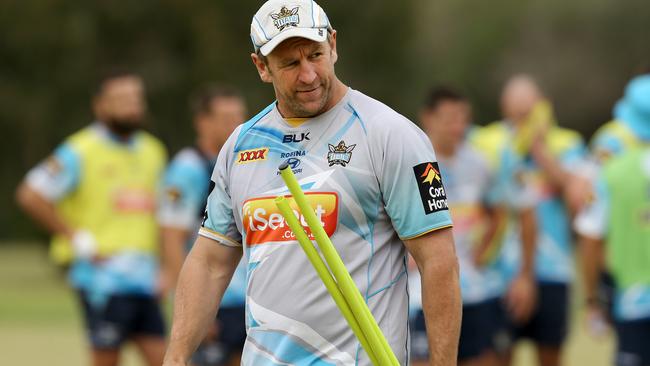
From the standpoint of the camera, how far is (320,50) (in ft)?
16.9

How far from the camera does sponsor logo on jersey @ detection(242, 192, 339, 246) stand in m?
5.11

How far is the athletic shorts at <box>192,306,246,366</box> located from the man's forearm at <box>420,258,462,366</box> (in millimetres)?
5731

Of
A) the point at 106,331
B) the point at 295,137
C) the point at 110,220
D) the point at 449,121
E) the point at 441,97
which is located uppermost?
the point at 441,97

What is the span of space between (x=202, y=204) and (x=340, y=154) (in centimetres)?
586

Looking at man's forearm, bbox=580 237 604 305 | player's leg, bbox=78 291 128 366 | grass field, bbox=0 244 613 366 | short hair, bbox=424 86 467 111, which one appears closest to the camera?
man's forearm, bbox=580 237 604 305

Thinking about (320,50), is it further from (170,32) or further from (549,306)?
(170,32)

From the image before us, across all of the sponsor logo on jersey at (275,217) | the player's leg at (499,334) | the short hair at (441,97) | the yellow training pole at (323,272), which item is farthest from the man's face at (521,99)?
the yellow training pole at (323,272)

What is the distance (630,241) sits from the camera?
8328 mm

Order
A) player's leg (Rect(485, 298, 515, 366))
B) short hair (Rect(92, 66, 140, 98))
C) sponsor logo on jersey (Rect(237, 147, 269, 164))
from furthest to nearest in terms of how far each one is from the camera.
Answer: short hair (Rect(92, 66, 140, 98)) < player's leg (Rect(485, 298, 515, 366)) < sponsor logo on jersey (Rect(237, 147, 269, 164))

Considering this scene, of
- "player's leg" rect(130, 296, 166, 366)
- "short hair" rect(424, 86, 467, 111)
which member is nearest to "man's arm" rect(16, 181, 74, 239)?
"player's leg" rect(130, 296, 166, 366)

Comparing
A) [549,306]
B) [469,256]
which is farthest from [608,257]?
[549,306]

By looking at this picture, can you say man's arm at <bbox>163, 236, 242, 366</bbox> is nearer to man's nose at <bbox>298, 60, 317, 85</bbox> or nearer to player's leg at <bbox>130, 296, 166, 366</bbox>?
man's nose at <bbox>298, 60, 317, 85</bbox>

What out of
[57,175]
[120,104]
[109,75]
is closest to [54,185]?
[57,175]

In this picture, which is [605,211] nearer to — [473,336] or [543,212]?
[473,336]
